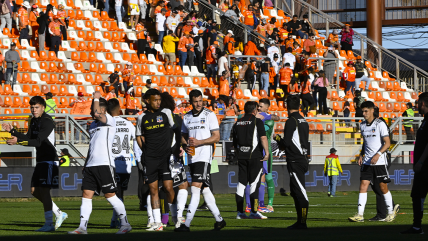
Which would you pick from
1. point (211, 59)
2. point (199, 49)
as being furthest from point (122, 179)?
point (199, 49)

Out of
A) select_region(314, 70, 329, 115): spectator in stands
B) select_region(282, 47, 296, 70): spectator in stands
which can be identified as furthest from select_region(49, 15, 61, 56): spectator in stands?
select_region(314, 70, 329, 115): spectator in stands

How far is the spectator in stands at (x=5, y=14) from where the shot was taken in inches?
1040

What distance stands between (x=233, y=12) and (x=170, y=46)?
4.45 m

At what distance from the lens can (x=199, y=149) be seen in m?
10.1

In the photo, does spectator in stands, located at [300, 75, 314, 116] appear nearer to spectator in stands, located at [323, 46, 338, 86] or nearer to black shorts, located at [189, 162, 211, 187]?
spectator in stands, located at [323, 46, 338, 86]

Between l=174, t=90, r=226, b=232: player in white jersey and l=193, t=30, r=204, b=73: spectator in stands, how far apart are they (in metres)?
18.8

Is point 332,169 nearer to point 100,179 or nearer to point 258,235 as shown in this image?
point 258,235

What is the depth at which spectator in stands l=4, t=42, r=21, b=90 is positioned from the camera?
2420cm

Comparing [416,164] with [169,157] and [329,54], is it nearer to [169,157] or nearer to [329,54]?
[169,157]

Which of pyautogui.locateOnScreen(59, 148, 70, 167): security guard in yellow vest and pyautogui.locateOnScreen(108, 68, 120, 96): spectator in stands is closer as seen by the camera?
pyautogui.locateOnScreen(59, 148, 70, 167): security guard in yellow vest

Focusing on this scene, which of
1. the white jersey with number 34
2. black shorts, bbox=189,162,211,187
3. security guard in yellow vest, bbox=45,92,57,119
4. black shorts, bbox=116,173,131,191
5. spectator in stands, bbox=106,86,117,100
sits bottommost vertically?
black shorts, bbox=116,173,131,191

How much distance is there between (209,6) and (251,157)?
2085 cm

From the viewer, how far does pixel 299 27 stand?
32656mm

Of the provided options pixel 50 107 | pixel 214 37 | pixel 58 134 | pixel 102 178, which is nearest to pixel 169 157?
pixel 102 178
